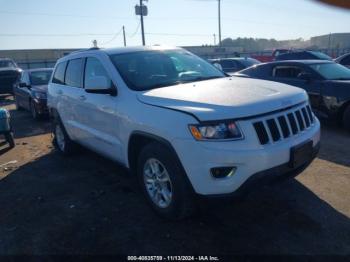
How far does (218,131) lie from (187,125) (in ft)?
0.91

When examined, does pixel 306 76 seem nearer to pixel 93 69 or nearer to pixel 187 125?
pixel 93 69

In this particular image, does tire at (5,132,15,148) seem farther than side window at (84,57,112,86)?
Yes

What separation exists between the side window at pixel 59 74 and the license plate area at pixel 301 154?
4.18 meters

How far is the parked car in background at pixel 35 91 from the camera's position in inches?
384

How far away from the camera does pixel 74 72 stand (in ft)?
17.6

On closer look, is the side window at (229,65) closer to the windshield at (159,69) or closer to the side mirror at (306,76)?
the side mirror at (306,76)

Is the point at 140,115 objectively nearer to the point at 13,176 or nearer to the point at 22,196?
the point at 22,196

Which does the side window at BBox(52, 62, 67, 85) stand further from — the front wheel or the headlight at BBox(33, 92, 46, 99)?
the headlight at BBox(33, 92, 46, 99)

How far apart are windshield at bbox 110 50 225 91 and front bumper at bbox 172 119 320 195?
1174 mm

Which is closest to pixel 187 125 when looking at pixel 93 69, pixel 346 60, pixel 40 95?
pixel 93 69

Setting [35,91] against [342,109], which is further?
[35,91]

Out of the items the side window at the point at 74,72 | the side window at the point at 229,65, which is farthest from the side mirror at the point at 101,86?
the side window at the point at 229,65

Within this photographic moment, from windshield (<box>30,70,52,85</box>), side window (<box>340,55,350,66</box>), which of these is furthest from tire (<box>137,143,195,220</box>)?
side window (<box>340,55,350,66</box>)

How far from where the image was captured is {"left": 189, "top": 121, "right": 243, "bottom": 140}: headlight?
289 centimetres
